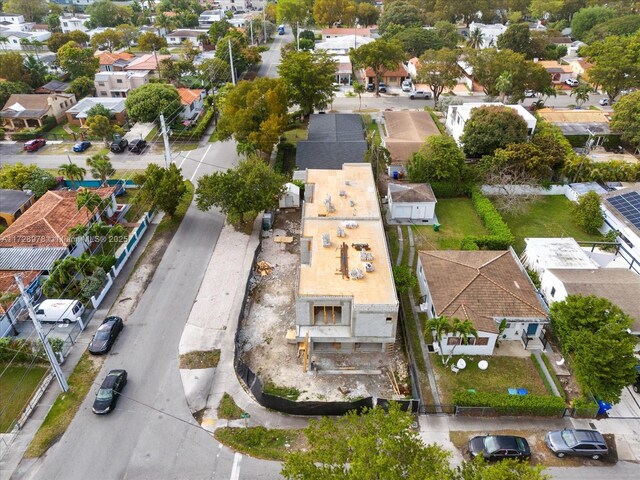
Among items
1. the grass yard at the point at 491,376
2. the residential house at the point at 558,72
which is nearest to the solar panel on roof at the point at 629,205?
the grass yard at the point at 491,376

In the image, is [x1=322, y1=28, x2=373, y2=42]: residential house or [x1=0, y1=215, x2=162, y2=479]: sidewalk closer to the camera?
[x1=0, y1=215, x2=162, y2=479]: sidewalk

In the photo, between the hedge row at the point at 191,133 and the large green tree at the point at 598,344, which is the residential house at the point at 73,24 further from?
the large green tree at the point at 598,344

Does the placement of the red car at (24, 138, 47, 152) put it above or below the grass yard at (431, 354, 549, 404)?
above

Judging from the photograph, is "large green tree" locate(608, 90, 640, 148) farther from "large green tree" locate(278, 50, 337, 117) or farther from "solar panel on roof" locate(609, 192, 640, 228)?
"large green tree" locate(278, 50, 337, 117)

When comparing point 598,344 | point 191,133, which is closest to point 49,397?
point 598,344

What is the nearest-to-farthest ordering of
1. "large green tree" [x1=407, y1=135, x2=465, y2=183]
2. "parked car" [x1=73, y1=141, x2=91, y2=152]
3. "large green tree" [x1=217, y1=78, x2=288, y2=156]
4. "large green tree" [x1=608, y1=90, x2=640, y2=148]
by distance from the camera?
1. "large green tree" [x1=407, y1=135, x2=465, y2=183]
2. "large green tree" [x1=217, y1=78, x2=288, y2=156]
3. "large green tree" [x1=608, y1=90, x2=640, y2=148]
4. "parked car" [x1=73, y1=141, x2=91, y2=152]

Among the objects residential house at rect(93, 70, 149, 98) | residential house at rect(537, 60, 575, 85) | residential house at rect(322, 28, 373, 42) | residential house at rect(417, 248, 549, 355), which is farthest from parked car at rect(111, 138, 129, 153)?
residential house at rect(537, 60, 575, 85)

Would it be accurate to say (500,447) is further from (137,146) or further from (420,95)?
(420,95)
